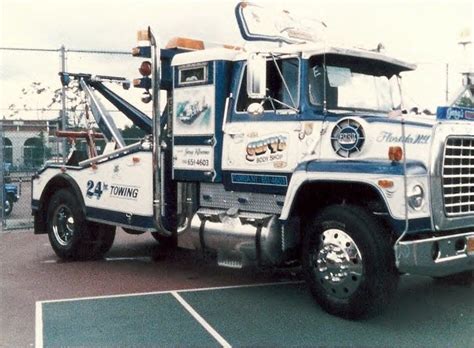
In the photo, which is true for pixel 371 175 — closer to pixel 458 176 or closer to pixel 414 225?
pixel 414 225

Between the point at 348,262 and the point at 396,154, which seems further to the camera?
the point at 348,262

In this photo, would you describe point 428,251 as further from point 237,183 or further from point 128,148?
point 128,148

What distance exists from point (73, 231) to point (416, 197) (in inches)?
215

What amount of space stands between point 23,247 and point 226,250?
16.7 ft

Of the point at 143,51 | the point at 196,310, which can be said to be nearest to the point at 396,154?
the point at 196,310

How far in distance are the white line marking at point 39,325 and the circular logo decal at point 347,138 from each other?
327cm

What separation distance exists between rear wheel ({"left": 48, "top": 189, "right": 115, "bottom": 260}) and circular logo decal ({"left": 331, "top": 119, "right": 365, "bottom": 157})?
4.51m

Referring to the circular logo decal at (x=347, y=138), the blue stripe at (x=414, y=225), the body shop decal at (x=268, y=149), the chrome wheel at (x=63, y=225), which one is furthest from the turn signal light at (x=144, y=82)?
the blue stripe at (x=414, y=225)

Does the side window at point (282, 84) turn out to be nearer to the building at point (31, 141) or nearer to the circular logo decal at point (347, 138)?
the circular logo decal at point (347, 138)

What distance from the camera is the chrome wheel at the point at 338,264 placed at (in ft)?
18.6

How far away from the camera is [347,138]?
229 inches

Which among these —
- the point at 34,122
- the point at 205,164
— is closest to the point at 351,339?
the point at 205,164

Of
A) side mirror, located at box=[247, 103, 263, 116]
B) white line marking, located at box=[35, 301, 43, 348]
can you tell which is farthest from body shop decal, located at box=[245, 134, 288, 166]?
white line marking, located at box=[35, 301, 43, 348]

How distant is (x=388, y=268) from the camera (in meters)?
5.50
